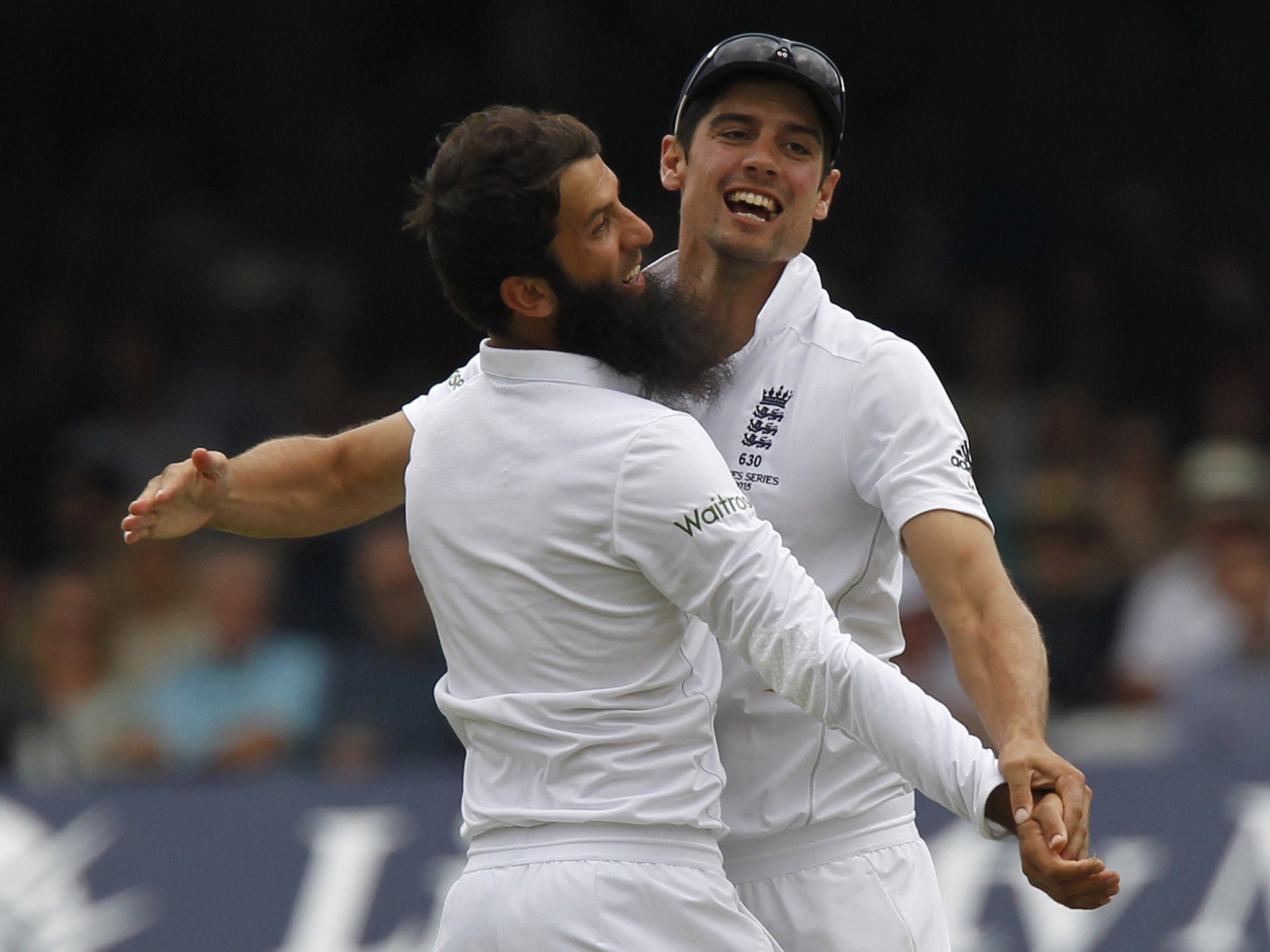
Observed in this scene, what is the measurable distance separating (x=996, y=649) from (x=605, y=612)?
527 mm

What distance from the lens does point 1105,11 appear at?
9.50 meters

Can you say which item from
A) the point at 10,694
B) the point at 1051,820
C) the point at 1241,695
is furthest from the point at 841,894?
the point at 10,694

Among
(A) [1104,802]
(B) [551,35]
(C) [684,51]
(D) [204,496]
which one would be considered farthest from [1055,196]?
(D) [204,496]

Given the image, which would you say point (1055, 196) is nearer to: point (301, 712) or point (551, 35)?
point (551, 35)

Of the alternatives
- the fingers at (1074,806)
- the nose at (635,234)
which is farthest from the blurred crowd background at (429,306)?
the fingers at (1074,806)

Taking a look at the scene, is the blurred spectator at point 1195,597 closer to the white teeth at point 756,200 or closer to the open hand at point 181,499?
the white teeth at point 756,200

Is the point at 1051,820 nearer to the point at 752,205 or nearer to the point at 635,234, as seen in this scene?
the point at 635,234

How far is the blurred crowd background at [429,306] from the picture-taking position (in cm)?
645

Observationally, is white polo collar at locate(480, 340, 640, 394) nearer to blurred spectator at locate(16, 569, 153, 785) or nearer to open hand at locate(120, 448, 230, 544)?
open hand at locate(120, 448, 230, 544)

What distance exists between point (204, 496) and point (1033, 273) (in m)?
6.27

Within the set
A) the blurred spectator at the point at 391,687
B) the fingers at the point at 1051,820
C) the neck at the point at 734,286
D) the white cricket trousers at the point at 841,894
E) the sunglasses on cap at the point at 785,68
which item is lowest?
the blurred spectator at the point at 391,687

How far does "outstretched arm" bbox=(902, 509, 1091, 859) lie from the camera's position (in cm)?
240

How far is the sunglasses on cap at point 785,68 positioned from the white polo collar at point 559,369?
602mm

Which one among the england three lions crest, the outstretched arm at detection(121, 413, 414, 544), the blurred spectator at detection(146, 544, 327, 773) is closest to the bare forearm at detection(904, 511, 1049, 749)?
the england three lions crest
